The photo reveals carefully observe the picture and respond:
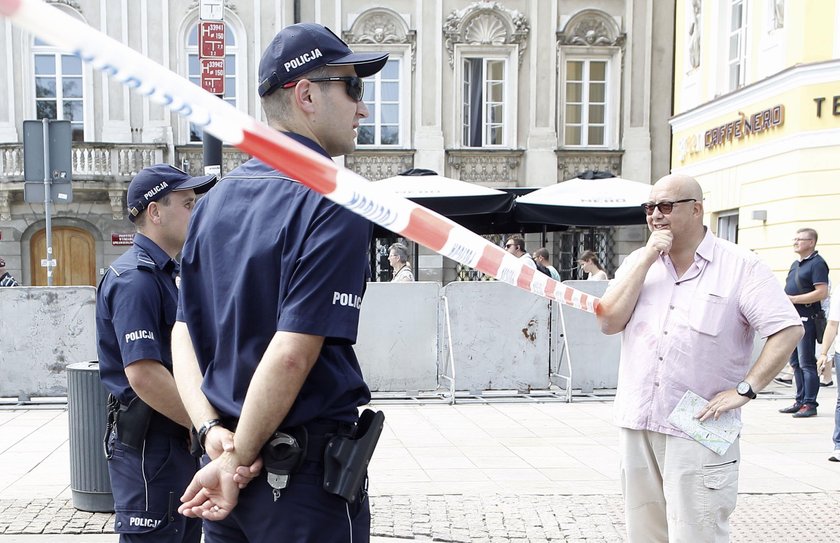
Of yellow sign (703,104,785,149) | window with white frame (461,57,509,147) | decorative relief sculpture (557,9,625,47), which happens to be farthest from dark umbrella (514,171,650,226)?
decorative relief sculpture (557,9,625,47)

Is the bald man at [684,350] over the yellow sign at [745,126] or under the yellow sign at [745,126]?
under

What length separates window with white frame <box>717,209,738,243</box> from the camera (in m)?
14.9

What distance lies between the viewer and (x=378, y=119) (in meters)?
21.8

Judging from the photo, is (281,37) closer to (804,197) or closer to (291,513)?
(291,513)

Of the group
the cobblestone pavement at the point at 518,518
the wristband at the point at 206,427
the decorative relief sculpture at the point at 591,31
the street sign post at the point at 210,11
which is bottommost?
the cobblestone pavement at the point at 518,518

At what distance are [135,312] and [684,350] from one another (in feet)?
7.33

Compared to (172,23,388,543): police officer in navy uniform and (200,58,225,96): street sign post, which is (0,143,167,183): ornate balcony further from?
(172,23,388,543): police officer in navy uniform

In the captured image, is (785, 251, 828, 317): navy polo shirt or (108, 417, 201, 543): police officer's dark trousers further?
(785, 251, 828, 317): navy polo shirt

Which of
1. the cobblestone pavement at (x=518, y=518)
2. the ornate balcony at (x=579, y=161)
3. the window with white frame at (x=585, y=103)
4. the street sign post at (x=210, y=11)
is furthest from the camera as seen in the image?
the window with white frame at (x=585, y=103)

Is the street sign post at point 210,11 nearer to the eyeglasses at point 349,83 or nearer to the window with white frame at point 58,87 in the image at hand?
the eyeglasses at point 349,83

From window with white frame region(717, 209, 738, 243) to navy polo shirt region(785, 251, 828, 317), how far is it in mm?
5542

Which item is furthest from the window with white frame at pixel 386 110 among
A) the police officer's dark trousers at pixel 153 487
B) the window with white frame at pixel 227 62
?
the police officer's dark trousers at pixel 153 487

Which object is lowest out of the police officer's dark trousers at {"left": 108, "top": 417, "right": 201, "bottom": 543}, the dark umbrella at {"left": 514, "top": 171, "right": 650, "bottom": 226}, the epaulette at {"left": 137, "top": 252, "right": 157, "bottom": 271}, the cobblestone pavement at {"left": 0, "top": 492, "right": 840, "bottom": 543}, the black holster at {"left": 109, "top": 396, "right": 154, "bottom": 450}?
the cobblestone pavement at {"left": 0, "top": 492, "right": 840, "bottom": 543}

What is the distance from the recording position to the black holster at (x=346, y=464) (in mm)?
2082
